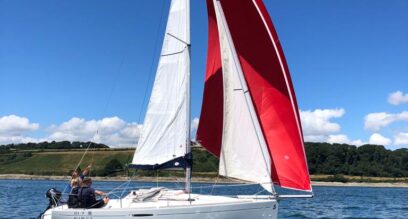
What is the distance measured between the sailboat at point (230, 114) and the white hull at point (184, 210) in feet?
0.12

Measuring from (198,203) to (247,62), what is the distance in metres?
4.97

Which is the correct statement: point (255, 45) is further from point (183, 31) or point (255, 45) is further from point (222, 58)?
point (183, 31)

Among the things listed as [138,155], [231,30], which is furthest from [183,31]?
[138,155]

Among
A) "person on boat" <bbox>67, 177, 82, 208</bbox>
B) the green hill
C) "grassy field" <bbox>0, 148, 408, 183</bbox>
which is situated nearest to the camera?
"person on boat" <bbox>67, 177, 82, 208</bbox>

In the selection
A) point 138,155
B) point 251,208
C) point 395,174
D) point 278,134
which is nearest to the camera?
point 251,208

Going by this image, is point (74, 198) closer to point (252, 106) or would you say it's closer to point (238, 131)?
point (238, 131)

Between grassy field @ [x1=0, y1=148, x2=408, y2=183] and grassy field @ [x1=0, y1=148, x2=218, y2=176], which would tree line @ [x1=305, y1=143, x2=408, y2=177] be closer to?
grassy field @ [x1=0, y1=148, x2=408, y2=183]

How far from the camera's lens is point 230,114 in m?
16.1

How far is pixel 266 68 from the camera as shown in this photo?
52.2 feet

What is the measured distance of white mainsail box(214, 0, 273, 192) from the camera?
15.4 m

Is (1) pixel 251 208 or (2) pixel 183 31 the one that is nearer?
(1) pixel 251 208

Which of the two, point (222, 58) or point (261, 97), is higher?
point (222, 58)

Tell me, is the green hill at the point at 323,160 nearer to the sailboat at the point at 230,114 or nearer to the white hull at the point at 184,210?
the sailboat at the point at 230,114

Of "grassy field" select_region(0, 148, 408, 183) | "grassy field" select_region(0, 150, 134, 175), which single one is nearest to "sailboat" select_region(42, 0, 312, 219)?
"grassy field" select_region(0, 148, 408, 183)
